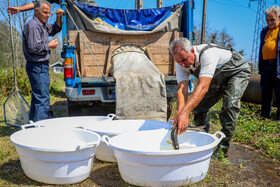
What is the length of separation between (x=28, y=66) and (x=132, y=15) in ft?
7.44

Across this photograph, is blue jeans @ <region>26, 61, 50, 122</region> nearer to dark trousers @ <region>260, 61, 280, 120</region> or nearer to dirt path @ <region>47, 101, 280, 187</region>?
dirt path @ <region>47, 101, 280, 187</region>

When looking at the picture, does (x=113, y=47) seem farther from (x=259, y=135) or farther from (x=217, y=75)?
(x=259, y=135)

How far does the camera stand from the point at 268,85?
5047mm

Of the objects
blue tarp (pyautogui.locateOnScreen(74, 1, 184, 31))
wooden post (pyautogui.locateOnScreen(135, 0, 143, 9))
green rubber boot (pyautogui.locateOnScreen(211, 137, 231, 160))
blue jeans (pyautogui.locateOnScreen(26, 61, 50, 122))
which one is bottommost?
green rubber boot (pyautogui.locateOnScreen(211, 137, 231, 160))

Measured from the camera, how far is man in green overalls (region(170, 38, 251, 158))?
8.00 feet

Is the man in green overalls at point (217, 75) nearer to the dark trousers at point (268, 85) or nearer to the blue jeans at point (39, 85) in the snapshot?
the blue jeans at point (39, 85)

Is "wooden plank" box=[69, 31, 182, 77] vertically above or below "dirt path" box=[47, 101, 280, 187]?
above

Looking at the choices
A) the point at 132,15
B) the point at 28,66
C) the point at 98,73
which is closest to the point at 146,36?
the point at 132,15

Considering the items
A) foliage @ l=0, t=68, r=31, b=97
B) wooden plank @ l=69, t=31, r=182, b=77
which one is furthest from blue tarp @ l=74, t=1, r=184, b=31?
foliage @ l=0, t=68, r=31, b=97

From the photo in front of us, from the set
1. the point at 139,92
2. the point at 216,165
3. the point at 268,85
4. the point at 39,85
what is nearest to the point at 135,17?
the point at 139,92

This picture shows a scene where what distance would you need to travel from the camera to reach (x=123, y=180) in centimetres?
234

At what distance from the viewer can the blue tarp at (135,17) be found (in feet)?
15.5

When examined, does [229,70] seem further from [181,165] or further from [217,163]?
[181,165]

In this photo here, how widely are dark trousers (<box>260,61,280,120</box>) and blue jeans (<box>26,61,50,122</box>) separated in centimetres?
419
